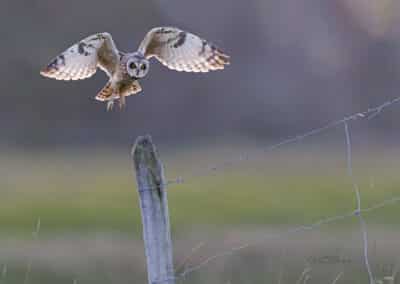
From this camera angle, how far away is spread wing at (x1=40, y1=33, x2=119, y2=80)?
652 centimetres

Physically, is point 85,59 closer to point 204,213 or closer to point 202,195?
point 204,213

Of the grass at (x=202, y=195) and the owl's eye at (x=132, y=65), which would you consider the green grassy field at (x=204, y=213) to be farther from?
the owl's eye at (x=132, y=65)

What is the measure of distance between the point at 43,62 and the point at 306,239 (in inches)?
624

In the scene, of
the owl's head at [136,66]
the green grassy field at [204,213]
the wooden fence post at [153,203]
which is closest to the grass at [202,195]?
the green grassy field at [204,213]

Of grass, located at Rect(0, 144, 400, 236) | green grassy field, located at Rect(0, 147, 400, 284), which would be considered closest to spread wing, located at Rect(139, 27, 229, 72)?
green grassy field, located at Rect(0, 147, 400, 284)

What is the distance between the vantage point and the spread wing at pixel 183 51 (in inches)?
265

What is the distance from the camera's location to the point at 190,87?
95.0 ft

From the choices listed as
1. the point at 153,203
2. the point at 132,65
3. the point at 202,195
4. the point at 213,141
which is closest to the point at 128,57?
the point at 132,65

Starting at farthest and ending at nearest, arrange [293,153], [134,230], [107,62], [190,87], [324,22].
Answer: [324,22] < [190,87] < [293,153] < [134,230] < [107,62]

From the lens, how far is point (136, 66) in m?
6.42

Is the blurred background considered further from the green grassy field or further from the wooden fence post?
the wooden fence post

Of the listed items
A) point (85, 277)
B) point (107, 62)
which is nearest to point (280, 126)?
point (85, 277)

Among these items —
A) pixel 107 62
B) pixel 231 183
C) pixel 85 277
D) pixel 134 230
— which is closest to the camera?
pixel 107 62

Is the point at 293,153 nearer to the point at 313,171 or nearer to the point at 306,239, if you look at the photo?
the point at 313,171
